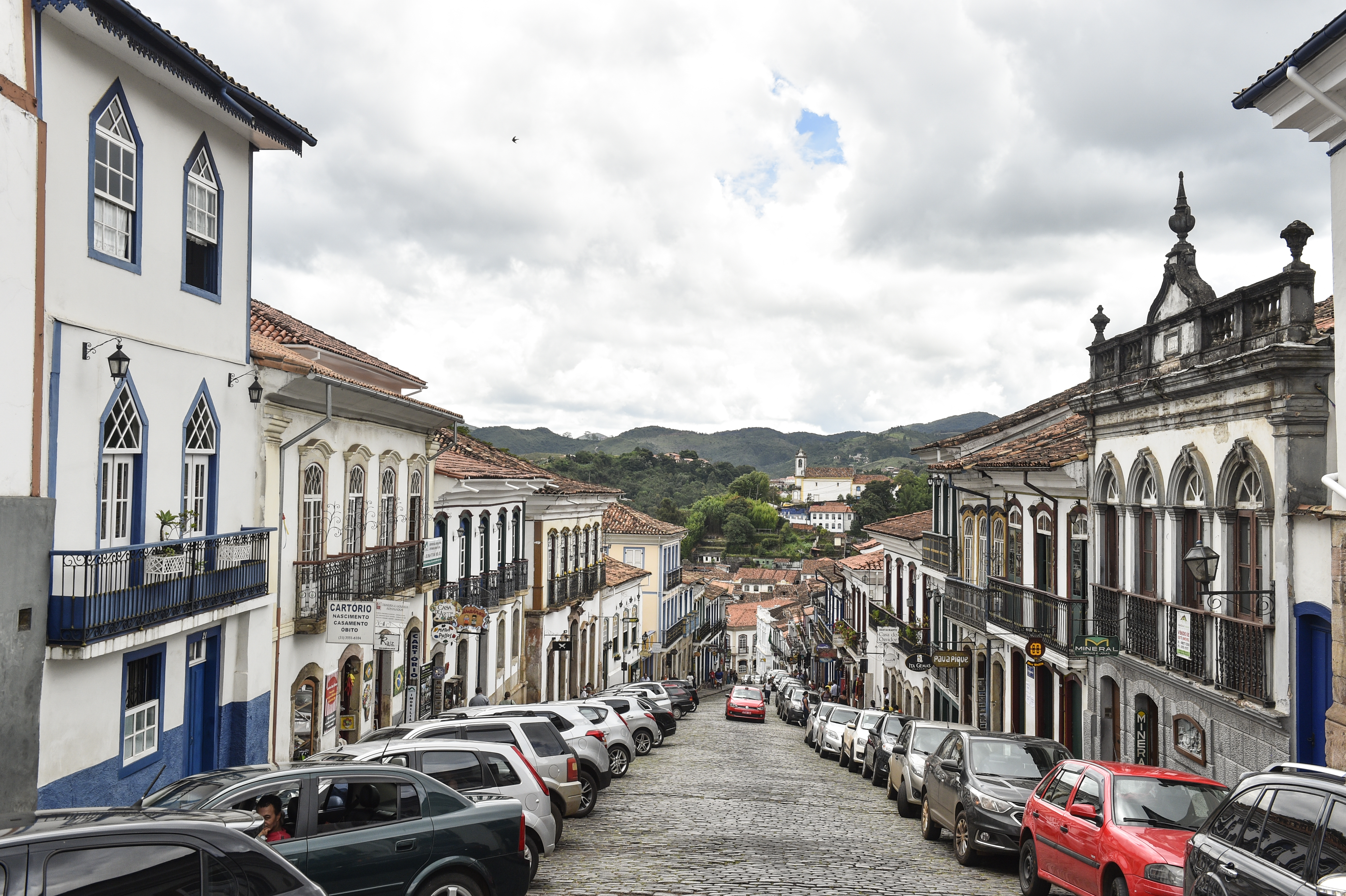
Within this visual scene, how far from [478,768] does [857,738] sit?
50.7 ft

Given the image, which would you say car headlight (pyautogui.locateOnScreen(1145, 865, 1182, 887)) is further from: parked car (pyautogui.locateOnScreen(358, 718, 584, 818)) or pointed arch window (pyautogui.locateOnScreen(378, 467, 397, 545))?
pointed arch window (pyautogui.locateOnScreen(378, 467, 397, 545))

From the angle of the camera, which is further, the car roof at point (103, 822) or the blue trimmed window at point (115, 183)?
the blue trimmed window at point (115, 183)

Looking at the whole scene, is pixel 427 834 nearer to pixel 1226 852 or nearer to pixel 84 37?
pixel 1226 852

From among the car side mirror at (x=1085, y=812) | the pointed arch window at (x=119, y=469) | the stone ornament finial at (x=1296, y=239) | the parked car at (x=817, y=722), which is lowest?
the parked car at (x=817, y=722)

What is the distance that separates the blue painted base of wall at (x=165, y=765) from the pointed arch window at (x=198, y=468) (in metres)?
2.65

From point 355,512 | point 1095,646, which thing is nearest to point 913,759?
point 1095,646

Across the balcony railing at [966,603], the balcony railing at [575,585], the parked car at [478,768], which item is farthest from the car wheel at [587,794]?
the balcony railing at [575,585]

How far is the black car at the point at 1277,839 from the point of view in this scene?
5832 mm

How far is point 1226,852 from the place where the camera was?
22.2 ft

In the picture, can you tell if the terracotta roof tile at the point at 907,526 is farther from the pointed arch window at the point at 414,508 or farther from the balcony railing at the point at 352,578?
the balcony railing at the point at 352,578

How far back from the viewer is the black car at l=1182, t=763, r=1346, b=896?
5832mm

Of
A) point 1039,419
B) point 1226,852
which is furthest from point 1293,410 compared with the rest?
point 1039,419

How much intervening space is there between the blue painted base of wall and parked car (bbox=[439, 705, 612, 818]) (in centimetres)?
262

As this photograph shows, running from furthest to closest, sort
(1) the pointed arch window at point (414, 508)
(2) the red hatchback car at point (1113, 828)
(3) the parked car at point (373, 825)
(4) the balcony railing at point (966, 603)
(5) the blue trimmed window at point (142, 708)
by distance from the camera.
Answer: (4) the balcony railing at point (966, 603), (1) the pointed arch window at point (414, 508), (5) the blue trimmed window at point (142, 708), (2) the red hatchback car at point (1113, 828), (3) the parked car at point (373, 825)
